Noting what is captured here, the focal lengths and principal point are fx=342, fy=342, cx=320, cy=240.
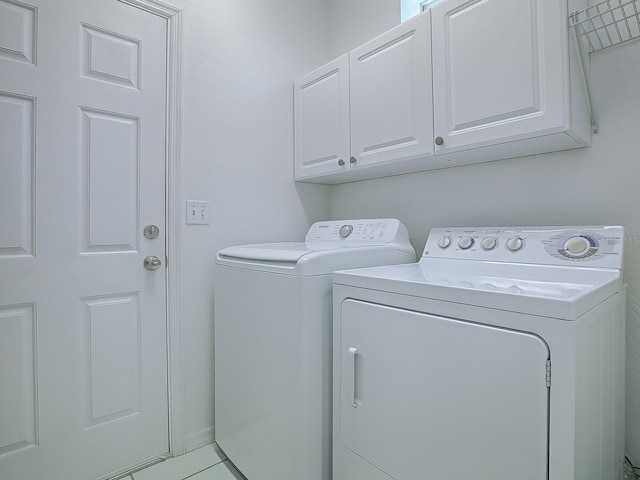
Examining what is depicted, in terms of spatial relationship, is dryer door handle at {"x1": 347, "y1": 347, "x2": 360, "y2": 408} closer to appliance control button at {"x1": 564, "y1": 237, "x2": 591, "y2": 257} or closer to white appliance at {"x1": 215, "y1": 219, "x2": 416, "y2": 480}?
white appliance at {"x1": 215, "y1": 219, "x2": 416, "y2": 480}

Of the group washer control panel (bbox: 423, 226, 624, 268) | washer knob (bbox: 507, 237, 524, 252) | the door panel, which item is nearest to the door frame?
the door panel

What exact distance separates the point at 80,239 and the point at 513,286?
163 cm

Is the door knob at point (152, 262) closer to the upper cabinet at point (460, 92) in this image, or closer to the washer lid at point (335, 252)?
the washer lid at point (335, 252)

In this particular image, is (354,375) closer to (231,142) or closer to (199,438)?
(199,438)

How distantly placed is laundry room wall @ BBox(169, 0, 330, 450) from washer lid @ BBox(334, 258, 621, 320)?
2.93ft

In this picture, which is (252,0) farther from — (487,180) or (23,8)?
(487,180)

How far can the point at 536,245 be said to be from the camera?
48.0 inches

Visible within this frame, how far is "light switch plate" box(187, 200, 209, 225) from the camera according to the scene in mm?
1709

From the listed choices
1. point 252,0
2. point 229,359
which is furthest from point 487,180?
point 252,0

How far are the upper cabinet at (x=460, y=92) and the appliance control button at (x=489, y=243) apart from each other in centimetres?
36

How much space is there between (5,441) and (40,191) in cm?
96

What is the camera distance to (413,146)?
1505 mm

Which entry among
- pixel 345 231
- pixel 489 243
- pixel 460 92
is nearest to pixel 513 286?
pixel 489 243

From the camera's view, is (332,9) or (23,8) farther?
(332,9)
